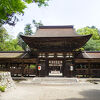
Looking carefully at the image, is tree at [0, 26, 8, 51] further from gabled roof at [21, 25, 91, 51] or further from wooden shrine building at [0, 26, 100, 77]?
gabled roof at [21, 25, 91, 51]

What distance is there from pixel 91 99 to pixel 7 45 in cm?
2952

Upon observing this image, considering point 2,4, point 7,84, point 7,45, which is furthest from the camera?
point 7,45

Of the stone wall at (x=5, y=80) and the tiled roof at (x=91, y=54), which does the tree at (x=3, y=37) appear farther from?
the stone wall at (x=5, y=80)

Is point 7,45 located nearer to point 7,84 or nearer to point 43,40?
point 43,40

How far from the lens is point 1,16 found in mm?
7480

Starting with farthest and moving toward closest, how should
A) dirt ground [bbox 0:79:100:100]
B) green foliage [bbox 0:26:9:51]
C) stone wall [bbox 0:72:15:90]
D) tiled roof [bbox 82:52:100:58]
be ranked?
green foliage [bbox 0:26:9:51]
tiled roof [bbox 82:52:100:58]
stone wall [bbox 0:72:15:90]
dirt ground [bbox 0:79:100:100]

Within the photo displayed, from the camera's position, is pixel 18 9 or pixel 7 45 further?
pixel 7 45

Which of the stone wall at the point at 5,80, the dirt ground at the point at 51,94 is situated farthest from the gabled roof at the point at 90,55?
the stone wall at the point at 5,80

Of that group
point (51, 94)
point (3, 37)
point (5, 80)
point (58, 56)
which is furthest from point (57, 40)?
point (3, 37)

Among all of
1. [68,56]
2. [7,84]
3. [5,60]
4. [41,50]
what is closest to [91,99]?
[7,84]

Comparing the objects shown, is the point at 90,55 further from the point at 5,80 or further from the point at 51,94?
the point at 5,80

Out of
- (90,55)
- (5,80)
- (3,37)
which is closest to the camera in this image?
(5,80)

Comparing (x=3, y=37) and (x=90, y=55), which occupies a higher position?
(x=3, y=37)

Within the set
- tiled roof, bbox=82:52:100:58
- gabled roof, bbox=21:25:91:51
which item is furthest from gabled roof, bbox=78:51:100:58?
gabled roof, bbox=21:25:91:51
